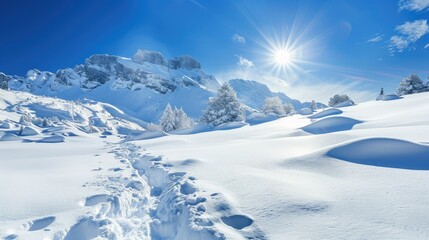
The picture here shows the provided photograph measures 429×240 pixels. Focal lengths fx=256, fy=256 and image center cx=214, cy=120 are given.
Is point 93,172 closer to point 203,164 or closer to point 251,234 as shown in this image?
point 203,164

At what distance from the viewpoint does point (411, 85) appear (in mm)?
35469

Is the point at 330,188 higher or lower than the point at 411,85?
lower

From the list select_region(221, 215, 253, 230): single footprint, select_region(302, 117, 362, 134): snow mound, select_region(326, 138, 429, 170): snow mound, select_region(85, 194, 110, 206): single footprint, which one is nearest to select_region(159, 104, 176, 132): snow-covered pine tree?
select_region(302, 117, 362, 134): snow mound

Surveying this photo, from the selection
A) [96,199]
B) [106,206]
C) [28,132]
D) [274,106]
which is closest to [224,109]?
[274,106]

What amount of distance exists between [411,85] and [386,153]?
123ft

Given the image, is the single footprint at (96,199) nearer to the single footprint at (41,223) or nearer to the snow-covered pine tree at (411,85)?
the single footprint at (41,223)

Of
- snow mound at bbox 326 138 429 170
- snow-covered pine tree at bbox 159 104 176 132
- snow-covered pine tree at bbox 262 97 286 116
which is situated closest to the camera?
snow mound at bbox 326 138 429 170

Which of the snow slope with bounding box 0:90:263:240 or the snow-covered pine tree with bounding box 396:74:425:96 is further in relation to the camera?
the snow-covered pine tree with bounding box 396:74:425:96

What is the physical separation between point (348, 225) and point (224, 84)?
90.1 feet

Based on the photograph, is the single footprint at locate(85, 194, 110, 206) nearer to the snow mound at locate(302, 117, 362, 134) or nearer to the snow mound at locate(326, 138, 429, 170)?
the snow mound at locate(326, 138, 429, 170)

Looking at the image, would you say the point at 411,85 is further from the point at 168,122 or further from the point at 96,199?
the point at 96,199

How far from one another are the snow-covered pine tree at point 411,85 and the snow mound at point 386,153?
36794 millimetres

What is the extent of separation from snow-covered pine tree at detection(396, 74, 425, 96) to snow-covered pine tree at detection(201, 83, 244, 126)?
24364 mm

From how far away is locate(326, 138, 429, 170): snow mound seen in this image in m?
5.60
